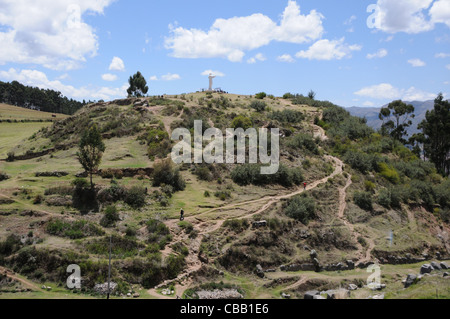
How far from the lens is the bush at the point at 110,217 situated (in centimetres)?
2016

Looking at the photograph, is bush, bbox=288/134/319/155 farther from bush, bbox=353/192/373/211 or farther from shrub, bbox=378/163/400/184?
bush, bbox=353/192/373/211

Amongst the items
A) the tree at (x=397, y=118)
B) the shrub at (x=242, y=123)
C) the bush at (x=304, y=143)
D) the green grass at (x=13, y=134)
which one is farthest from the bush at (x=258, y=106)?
the green grass at (x=13, y=134)

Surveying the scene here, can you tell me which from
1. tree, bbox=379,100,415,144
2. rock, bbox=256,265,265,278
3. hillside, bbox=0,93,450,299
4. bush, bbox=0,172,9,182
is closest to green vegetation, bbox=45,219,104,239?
hillside, bbox=0,93,450,299

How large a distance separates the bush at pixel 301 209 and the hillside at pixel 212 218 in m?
0.10

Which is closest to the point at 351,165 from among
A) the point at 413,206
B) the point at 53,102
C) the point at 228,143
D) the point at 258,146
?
the point at 413,206

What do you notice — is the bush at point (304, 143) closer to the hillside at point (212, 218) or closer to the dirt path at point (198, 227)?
the hillside at point (212, 218)

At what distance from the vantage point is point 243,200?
2512cm

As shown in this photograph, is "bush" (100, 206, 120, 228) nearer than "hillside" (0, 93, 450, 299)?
No

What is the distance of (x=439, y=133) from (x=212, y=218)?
38.2 m

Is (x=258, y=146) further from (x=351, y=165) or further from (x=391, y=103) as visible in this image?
(x=391, y=103)

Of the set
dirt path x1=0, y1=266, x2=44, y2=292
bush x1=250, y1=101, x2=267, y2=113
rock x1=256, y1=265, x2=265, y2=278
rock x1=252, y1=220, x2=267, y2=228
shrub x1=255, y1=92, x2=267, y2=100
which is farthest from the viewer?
shrub x1=255, y1=92, x2=267, y2=100

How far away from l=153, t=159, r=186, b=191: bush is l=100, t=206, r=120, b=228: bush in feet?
15.5

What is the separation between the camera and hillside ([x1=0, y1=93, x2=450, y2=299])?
16.8m

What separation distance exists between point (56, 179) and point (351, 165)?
89.0ft
